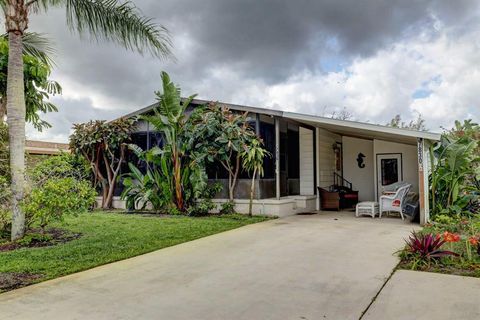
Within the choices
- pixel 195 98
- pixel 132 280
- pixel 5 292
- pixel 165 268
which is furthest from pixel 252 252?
pixel 195 98

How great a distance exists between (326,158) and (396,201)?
12.0 feet

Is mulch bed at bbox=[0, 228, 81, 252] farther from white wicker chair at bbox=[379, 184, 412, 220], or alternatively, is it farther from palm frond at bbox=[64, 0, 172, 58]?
white wicker chair at bbox=[379, 184, 412, 220]

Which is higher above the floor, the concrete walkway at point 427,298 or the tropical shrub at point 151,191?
the tropical shrub at point 151,191

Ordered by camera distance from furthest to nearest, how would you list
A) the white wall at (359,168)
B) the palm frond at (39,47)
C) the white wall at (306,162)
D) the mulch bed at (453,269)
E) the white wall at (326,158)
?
the white wall at (359,168), the white wall at (326,158), the white wall at (306,162), the palm frond at (39,47), the mulch bed at (453,269)

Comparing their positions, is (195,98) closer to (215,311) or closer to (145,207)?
(145,207)

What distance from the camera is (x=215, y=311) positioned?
3.26 metres

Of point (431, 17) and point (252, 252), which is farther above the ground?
point (431, 17)

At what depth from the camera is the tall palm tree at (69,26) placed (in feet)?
20.2

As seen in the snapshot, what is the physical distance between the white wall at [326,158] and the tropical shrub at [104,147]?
682 centimetres

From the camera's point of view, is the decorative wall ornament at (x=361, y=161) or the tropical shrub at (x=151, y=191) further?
the decorative wall ornament at (x=361, y=161)

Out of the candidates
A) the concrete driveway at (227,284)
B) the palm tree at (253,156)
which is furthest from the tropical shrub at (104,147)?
the concrete driveway at (227,284)

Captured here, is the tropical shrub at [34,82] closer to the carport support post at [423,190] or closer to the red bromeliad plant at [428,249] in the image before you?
the red bromeliad plant at [428,249]

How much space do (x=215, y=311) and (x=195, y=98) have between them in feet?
29.4

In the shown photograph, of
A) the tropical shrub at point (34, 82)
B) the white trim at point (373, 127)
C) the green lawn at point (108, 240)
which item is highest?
the tropical shrub at point (34, 82)
